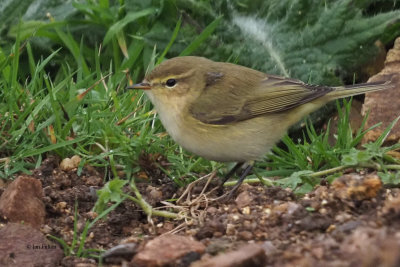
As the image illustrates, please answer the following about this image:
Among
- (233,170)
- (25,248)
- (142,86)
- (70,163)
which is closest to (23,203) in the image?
(25,248)

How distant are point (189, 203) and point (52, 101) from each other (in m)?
1.34

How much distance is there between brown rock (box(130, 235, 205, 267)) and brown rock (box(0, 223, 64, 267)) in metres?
0.61

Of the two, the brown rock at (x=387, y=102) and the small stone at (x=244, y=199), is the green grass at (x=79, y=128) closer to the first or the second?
the small stone at (x=244, y=199)

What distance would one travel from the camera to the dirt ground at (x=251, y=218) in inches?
130

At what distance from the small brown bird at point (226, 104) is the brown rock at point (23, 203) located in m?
1.02

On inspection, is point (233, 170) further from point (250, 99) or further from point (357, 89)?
point (357, 89)

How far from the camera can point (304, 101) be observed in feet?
17.4

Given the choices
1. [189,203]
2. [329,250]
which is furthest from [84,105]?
[329,250]

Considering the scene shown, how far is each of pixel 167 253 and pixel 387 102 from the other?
310 cm

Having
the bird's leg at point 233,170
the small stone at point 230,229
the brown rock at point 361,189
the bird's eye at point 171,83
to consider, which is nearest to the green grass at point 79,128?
the bird's leg at point 233,170

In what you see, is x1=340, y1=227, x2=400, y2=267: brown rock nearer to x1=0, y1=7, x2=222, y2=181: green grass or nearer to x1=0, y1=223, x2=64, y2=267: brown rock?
x1=0, y1=223, x2=64, y2=267: brown rock

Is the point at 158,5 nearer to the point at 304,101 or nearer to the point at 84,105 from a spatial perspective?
the point at 84,105

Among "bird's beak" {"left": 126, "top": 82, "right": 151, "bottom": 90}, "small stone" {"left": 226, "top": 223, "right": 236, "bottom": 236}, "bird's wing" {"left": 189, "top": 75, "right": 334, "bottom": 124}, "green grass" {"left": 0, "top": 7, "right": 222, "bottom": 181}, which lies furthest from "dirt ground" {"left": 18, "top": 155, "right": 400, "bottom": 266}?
"bird's beak" {"left": 126, "top": 82, "right": 151, "bottom": 90}

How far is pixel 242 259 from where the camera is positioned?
3062 mm
